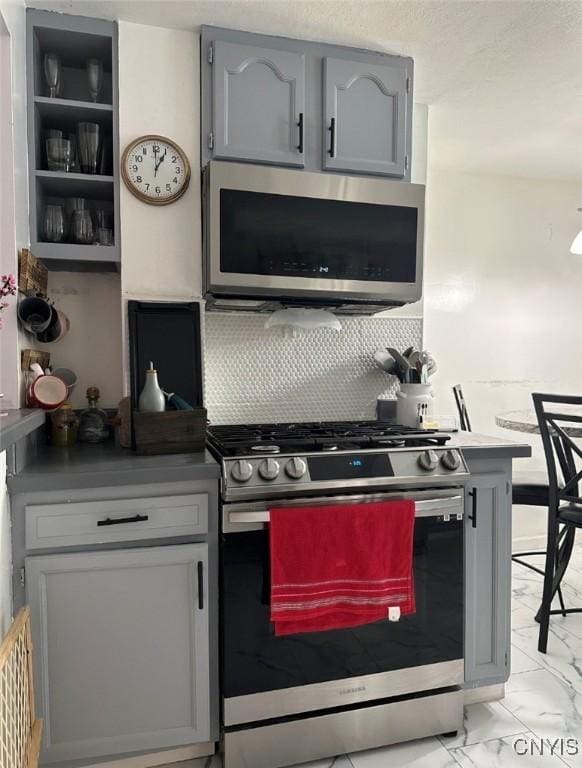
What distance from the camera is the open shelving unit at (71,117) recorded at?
6.59 feet

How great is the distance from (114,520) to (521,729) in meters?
1.57

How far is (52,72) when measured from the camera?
2.08 meters

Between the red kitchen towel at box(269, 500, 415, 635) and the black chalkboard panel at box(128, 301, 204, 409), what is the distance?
29.2 inches

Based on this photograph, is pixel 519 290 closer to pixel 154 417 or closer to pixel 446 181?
pixel 446 181

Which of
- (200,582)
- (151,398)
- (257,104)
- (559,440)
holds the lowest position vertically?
(200,582)

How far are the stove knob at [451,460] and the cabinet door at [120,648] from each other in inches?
32.9

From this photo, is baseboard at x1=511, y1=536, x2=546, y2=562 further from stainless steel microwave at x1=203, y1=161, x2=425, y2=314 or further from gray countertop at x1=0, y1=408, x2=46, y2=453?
gray countertop at x1=0, y1=408, x2=46, y2=453

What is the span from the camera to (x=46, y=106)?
205 cm

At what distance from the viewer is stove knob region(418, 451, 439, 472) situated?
6.09ft

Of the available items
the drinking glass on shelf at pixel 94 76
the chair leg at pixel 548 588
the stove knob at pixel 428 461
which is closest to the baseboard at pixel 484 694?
the chair leg at pixel 548 588

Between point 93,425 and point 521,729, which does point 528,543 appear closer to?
point 521,729

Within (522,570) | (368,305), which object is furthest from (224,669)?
(522,570)

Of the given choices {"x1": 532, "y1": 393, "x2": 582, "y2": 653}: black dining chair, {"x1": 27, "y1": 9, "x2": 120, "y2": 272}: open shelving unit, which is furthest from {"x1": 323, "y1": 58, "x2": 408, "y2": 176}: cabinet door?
{"x1": 532, "y1": 393, "x2": 582, "y2": 653}: black dining chair

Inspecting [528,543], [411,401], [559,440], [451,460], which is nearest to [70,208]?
[411,401]
